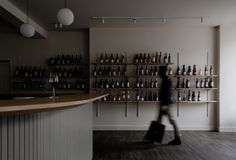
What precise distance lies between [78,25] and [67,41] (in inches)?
31.0

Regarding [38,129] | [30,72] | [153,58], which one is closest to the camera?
[38,129]

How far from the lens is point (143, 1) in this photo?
15.9 feet

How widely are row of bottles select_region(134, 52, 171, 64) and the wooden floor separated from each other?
1988 millimetres

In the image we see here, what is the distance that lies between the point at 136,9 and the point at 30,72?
3678 millimetres

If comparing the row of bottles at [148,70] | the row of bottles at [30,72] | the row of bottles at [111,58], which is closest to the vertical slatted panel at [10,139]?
the row of bottles at [111,58]

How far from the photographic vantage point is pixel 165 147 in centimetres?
512

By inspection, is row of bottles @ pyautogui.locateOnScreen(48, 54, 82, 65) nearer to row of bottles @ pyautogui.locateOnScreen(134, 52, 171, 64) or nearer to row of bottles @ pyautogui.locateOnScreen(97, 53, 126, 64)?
row of bottles @ pyautogui.locateOnScreen(97, 53, 126, 64)

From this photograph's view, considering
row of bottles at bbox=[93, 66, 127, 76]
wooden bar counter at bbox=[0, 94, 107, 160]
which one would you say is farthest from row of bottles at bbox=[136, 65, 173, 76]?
wooden bar counter at bbox=[0, 94, 107, 160]

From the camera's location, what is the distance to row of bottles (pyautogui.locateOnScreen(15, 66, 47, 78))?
718 cm

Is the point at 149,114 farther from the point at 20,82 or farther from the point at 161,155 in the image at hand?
the point at 20,82

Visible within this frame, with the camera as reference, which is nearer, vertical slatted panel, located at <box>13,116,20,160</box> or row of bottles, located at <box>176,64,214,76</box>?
vertical slatted panel, located at <box>13,116,20,160</box>

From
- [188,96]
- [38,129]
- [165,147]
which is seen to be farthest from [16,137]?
[188,96]

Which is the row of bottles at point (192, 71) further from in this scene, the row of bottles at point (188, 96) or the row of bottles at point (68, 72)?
the row of bottles at point (68, 72)

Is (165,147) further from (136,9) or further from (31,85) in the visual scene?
(31,85)
